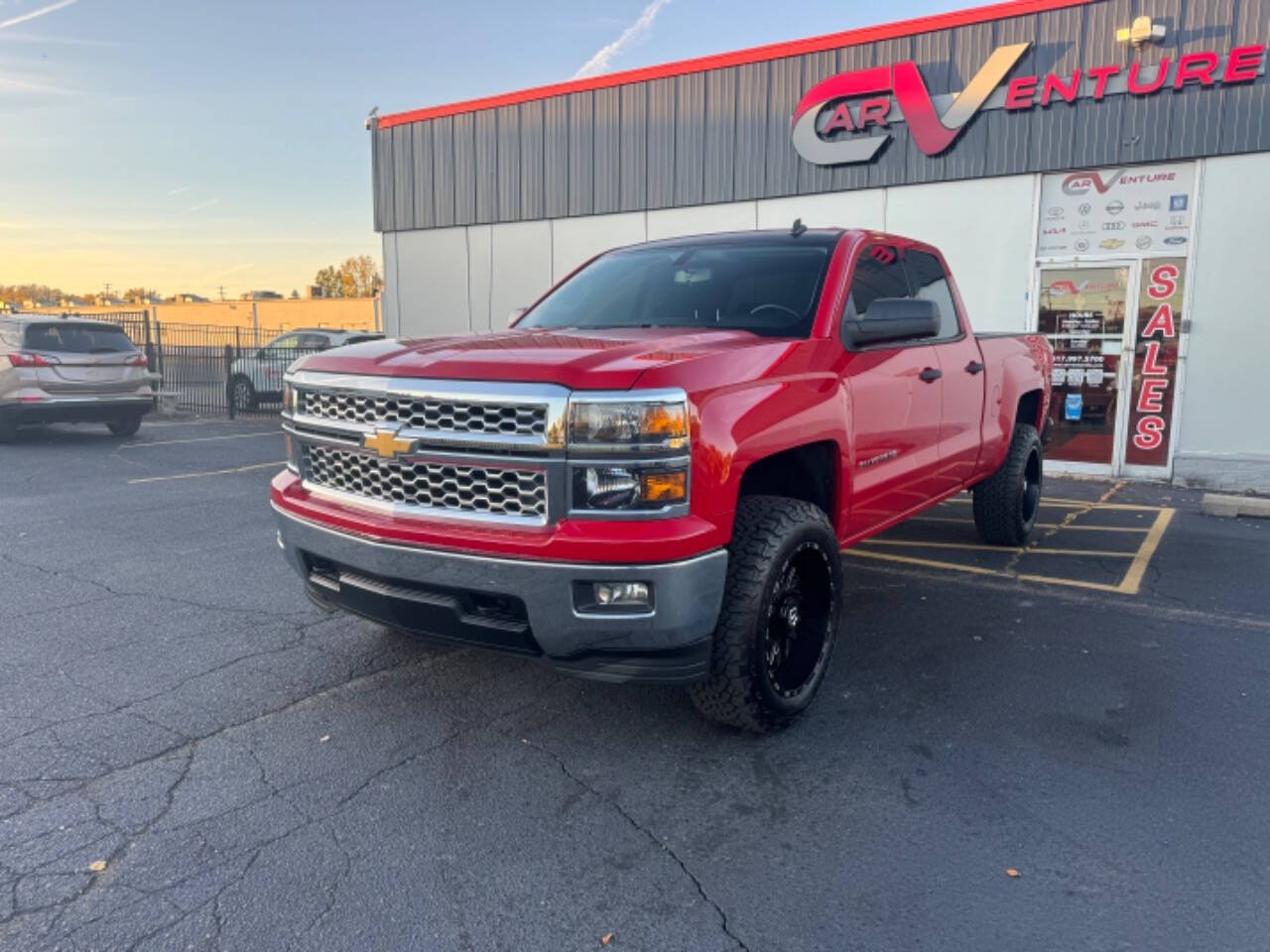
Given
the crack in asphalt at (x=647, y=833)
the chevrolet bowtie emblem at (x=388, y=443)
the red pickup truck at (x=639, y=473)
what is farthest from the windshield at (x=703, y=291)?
the crack in asphalt at (x=647, y=833)

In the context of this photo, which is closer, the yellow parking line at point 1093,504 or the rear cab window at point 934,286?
the rear cab window at point 934,286

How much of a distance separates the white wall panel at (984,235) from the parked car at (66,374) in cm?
1048

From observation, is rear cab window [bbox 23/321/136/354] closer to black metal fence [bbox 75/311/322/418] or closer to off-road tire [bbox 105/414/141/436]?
off-road tire [bbox 105/414/141/436]

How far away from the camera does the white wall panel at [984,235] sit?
33.7 feet

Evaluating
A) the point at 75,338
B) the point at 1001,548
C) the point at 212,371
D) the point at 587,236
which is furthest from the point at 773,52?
the point at 212,371

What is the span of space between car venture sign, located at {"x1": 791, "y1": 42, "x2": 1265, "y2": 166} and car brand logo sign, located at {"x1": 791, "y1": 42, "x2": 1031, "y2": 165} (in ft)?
0.04

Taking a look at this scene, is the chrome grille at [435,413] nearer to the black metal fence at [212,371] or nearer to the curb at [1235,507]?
the curb at [1235,507]

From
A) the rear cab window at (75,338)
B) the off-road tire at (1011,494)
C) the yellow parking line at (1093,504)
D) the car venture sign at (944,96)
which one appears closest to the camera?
the off-road tire at (1011,494)

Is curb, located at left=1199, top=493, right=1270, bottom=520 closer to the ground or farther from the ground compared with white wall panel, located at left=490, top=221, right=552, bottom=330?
closer to the ground

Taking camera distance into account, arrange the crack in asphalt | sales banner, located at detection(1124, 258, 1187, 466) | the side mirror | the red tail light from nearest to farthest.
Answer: the crack in asphalt, the side mirror, sales banner, located at detection(1124, 258, 1187, 466), the red tail light

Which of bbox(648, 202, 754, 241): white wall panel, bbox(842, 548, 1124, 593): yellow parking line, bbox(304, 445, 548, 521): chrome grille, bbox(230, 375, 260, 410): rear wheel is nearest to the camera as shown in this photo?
bbox(304, 445, 548, 521): chrome grille

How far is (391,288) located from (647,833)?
14869 mm

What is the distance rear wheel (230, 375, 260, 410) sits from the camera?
16656 millimetres

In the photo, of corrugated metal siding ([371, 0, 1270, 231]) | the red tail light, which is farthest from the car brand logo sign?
the red tail light
